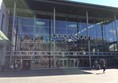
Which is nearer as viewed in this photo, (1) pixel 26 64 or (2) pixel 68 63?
(1) pixel 26 64

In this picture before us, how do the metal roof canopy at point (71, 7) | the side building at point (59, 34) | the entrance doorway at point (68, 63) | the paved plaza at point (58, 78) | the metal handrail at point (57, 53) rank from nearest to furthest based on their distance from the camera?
1. the paved plaza at point (58, 78)
2. the metal handrail at point (57, 53)
3. the side building at point (59, 34)
4. the metal roof canopy at point (71, 7)
5. the entrance doorway at point (68, 63)

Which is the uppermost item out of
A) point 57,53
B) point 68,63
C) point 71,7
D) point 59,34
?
point 71,7

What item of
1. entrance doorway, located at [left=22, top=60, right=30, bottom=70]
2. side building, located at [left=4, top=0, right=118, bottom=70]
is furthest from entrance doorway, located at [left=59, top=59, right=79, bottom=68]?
entrance doorway, located at [left=22, top=60, right=30, bottom=70]

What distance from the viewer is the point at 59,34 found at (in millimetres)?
36750

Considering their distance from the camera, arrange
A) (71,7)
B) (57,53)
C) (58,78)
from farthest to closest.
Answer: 1. (71,7)
2. (57,53)
3. (58,78)

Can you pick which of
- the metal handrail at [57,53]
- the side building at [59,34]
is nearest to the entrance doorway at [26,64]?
the side building at [59,34]

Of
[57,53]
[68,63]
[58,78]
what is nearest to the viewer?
[58,78]

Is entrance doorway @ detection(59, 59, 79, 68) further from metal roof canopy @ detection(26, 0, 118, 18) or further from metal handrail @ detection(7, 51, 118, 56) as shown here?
metal roof canopy @ detection(26, 0, 118, 18)

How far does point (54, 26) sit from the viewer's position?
117 feet

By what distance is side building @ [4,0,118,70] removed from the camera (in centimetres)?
3381

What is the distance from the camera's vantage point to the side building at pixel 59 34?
33812mm

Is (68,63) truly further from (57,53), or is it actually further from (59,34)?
(59,34)

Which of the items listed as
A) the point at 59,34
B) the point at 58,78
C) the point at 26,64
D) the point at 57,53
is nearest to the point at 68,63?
the point at 57,53

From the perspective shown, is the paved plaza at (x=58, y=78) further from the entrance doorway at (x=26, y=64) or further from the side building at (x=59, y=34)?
the side building at (x=59, y=34)
